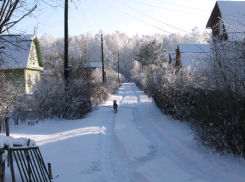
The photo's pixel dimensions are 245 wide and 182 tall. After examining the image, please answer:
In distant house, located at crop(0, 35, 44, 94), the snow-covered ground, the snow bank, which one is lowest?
the snow-covered ground

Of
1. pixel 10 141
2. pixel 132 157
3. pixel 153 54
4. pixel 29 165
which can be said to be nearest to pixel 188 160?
pixel 132 157

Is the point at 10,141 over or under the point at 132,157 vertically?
over

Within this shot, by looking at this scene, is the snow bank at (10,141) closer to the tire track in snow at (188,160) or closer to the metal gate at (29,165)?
the metal gate at (29,165)

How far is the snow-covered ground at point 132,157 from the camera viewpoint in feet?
15.1

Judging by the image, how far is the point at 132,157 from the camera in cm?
600

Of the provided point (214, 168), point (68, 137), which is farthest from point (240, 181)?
point (68, 137)

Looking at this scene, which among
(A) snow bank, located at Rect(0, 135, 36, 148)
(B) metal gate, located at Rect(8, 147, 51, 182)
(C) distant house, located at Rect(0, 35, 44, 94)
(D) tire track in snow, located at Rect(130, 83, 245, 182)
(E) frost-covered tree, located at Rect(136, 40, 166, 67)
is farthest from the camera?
(E) frost-covered tree, located at Rect(136, 40, 166, 67)

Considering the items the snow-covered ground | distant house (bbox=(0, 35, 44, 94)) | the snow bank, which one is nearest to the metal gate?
the snow bank

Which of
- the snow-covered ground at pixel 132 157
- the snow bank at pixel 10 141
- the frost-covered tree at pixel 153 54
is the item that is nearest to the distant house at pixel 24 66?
the snow-covered ground at pixel 132 157

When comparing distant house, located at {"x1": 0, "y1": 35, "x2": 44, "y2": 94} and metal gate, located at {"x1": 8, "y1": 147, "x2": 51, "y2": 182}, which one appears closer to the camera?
metal gate, located at {"x1": 8, "y1": 147, "x2": 51, "y2": 182}

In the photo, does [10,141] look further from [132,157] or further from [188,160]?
[188,160]

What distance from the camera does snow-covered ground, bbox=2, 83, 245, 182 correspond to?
4.59 metres

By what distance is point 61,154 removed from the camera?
602 cm

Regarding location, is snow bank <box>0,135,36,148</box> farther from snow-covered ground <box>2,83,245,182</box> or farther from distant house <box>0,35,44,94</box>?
distant house <box>0,35,44,94</box>
